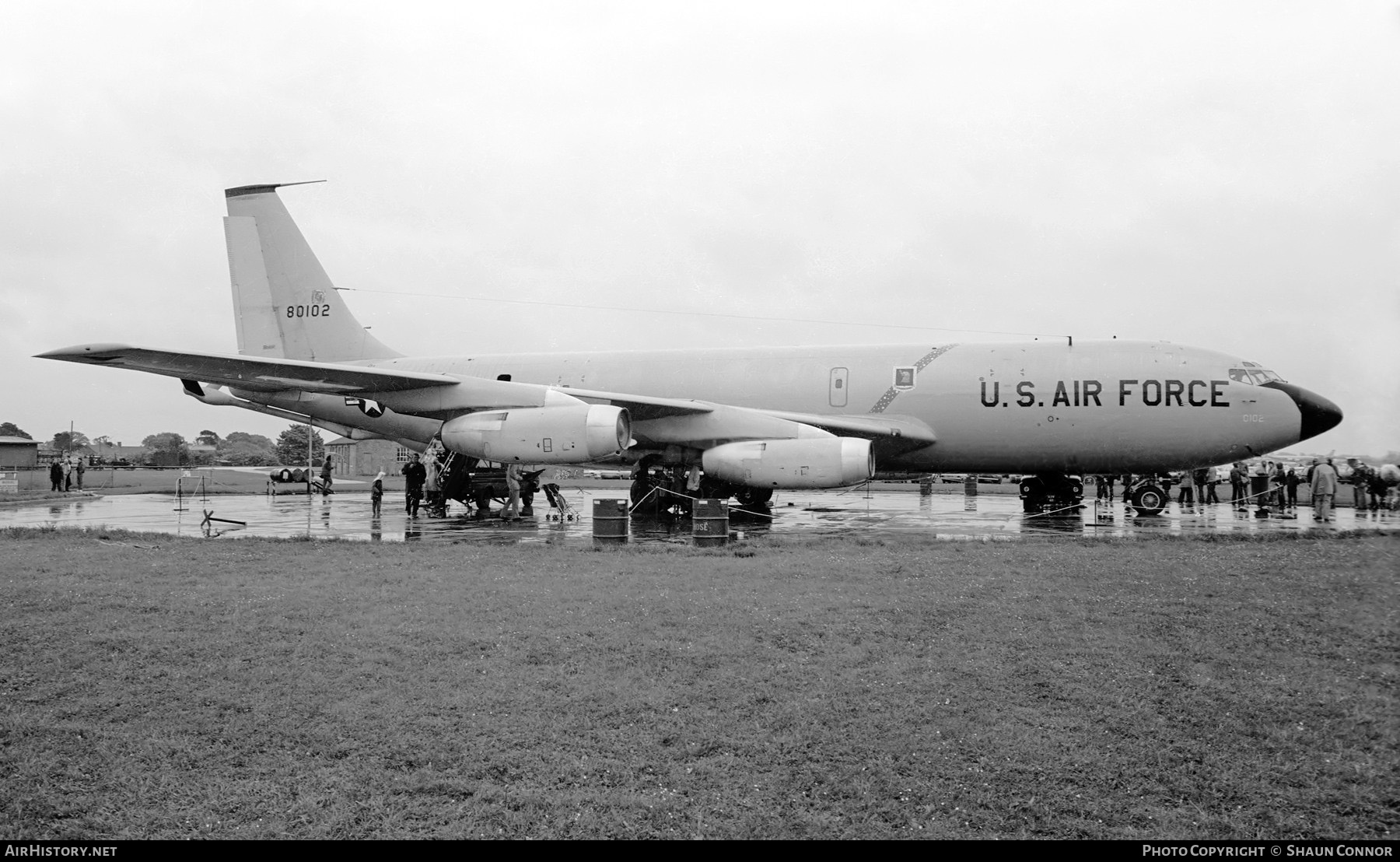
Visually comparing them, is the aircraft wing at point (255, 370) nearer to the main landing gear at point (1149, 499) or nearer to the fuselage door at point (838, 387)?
the fuselage door at point (838, 387)

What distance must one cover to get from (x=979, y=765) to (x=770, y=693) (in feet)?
4.54

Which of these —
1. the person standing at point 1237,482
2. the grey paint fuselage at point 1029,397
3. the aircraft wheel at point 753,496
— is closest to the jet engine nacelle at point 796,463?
the aircraft wheel at point 753,496

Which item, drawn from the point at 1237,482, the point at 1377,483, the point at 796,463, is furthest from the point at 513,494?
the point at 1237,482

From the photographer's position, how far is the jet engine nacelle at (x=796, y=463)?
15.6 meters

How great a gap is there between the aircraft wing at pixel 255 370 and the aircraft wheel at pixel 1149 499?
15056mm

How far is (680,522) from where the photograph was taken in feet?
57.3

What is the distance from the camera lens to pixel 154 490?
36.1 meters

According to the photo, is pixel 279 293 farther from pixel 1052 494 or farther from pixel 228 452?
pixel 228 452

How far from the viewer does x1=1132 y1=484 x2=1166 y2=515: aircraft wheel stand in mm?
19453

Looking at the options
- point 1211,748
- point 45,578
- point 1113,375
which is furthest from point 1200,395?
point 45,578

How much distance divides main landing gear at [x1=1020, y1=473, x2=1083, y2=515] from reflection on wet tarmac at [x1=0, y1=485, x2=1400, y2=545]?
0.48 metres

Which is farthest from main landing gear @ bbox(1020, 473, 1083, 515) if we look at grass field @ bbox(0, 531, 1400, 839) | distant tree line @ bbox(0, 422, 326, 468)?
distant tree line @ bbox(0, 422, 326, 468)

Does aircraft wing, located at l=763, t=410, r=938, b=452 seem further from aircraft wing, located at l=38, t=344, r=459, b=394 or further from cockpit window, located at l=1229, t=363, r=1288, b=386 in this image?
aircraft wing, located at l=38, t=344, r=459, b=394
